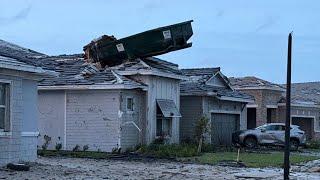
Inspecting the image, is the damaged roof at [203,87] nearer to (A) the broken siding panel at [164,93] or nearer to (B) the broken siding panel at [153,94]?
(A) the broken siding panel at [164,93]

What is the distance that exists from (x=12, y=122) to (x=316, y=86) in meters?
47.2

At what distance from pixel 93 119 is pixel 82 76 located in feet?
6.89

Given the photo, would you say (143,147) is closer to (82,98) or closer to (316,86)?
(82,98)

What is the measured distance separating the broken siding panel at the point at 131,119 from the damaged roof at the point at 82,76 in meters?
0.65

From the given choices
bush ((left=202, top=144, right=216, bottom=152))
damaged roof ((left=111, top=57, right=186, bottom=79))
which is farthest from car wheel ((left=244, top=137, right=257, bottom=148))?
damaged roof ((left=111, top=57, right=186, bottom=79))

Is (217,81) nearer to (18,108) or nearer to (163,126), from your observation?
(163,126)

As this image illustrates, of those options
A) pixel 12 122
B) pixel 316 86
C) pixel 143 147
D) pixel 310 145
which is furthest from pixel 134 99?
pixel 316 86

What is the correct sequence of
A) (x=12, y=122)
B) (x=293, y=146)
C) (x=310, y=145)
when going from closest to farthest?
(x=12, y=122)
(x=293, y=146)
(x=310, y=145)

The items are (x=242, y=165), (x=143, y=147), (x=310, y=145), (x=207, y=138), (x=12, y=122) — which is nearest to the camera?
(x=12, y=122)

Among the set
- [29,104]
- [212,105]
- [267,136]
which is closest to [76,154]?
[29,104]

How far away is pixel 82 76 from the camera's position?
29.0 meters

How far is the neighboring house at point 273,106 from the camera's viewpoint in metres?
43.8

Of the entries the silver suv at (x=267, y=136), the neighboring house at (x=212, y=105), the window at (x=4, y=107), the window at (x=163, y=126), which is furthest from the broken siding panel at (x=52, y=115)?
the silver suv at (x=267, y=136)

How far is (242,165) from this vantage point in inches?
903
